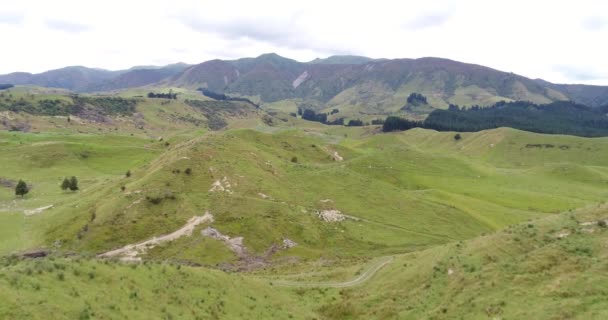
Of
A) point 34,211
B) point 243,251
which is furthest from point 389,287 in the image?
point 34,211

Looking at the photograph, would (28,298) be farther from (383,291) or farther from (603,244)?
(603,244)

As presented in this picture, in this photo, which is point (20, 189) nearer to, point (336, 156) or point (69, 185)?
point (69, 185)

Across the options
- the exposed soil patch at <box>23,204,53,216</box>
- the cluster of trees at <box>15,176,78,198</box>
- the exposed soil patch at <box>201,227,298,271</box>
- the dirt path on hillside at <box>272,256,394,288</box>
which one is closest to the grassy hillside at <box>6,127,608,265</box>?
the exposed soil patch at <box>201,227,298,271</box>

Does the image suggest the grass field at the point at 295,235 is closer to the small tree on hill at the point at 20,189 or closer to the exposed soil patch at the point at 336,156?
the exposed soil patch at the point at 336,156

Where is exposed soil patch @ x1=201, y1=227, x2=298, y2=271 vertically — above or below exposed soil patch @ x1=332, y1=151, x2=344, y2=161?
below

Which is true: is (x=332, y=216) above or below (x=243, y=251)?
above

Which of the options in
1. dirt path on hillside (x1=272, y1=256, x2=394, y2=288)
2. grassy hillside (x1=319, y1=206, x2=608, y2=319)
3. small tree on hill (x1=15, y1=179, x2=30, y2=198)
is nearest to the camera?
grassy hillside (x1=319, y1=206, x2=608, y2=319)

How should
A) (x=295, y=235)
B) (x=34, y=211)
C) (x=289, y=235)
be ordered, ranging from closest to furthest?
(x=289, y=235) → (x=295, y=235) → (x=34, y=211)

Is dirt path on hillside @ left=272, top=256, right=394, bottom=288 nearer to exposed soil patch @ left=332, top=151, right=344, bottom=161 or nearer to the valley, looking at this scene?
the valley
